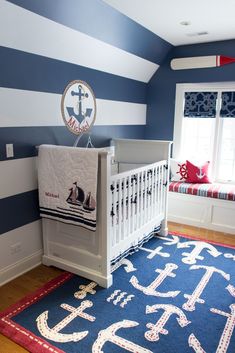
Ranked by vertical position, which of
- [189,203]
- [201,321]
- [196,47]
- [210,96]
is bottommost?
[201,321]

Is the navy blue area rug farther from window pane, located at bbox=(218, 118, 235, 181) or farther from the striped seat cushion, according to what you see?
window pane, located at bbox=(218, 118, 235, 181)

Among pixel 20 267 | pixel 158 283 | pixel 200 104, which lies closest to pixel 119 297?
pixel 158 283

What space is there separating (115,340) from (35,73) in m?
2.04

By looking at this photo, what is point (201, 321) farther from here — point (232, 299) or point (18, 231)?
point (18, 231)

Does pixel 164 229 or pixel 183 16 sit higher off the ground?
pixel 183 16

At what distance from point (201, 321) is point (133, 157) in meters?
1.86

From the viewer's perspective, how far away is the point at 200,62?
12.4ft

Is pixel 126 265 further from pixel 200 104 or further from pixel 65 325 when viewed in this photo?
pixel 200 104

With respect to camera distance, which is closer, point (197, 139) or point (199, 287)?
point (199, 287)

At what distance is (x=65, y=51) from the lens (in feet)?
8.43

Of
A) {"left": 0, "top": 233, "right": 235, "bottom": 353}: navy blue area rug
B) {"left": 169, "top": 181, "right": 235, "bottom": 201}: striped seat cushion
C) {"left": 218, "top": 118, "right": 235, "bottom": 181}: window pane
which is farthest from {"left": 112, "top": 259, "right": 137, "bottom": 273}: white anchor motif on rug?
{"left": 218, "top": 118, "right": 235, "bottom": 181}: window pane

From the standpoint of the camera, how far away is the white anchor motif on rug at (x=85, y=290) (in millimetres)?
2184

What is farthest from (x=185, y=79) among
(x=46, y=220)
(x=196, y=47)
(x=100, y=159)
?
(x=46, y=220)

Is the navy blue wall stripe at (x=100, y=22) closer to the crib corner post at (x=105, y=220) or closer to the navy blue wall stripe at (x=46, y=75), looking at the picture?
the navy blue wall stripe at (x=46, y=75)
